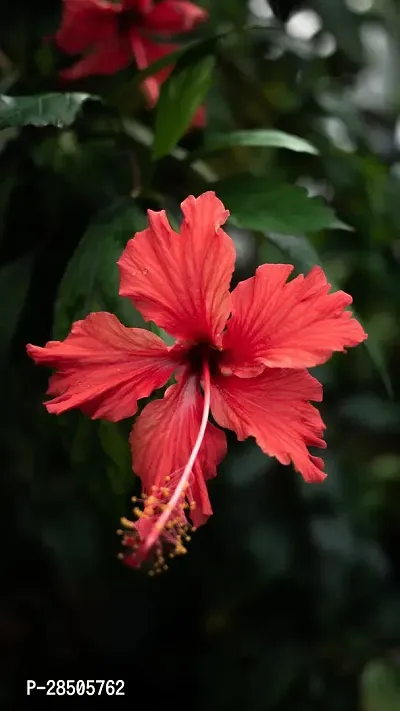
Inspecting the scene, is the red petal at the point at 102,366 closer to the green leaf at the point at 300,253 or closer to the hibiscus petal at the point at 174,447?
the hibiscus petal at the point at 174,447

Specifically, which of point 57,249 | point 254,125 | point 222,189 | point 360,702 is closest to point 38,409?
point 57,249

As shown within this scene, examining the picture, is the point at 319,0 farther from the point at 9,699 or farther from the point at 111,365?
the point at 9,699

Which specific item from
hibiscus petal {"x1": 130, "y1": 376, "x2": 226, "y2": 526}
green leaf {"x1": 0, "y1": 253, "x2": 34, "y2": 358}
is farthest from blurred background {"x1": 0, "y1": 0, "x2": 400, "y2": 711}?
hibiscus petal {"x1": 130, "y1": 376, "x2": 226, "y2": 526}

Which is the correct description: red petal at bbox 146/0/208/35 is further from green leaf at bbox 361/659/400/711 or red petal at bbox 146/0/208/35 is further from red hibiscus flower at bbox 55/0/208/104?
green leaf at bbox 361/659/400/711

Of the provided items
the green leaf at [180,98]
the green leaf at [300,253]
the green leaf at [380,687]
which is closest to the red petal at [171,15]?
the green leaf at [180,98]

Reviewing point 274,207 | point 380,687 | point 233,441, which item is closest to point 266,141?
point 274,207
